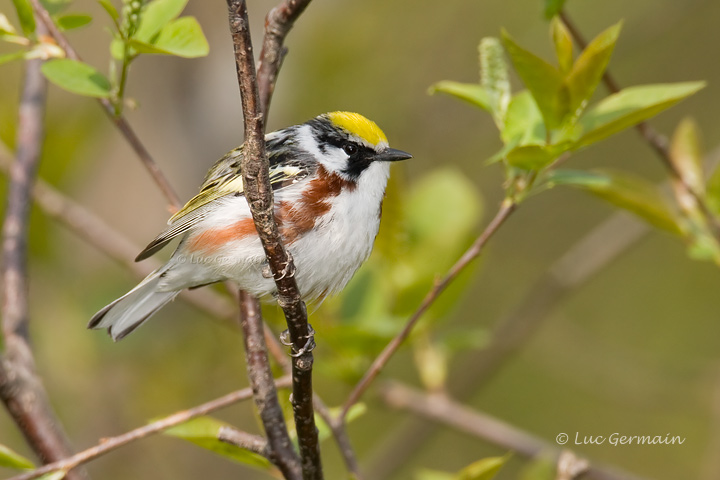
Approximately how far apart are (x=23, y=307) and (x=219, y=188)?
837 millimetres

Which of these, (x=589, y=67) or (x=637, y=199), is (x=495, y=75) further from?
(x=637, y=199)

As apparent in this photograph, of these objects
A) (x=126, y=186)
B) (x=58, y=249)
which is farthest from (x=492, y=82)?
(x=126, y=186)

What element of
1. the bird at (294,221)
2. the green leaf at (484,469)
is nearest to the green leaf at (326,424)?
the green leaf at (484,469)

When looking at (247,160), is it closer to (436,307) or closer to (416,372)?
(436,307)

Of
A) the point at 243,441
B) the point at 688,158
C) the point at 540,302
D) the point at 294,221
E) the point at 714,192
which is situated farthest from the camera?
the point at 540,302

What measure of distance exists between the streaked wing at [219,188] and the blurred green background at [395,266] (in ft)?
1.66

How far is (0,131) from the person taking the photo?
4.18m

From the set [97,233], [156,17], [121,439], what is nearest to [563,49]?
[156,17]

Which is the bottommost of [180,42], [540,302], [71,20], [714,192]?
[540,302]

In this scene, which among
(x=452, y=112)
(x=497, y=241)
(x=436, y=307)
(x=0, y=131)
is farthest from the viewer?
(x=497, y=241)

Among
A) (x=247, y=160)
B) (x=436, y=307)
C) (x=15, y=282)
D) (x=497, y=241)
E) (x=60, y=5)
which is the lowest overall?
(x=497, y=241)

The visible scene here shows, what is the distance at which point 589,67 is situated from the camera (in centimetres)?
214

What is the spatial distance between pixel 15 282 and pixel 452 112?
3463mm

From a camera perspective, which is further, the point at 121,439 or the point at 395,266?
the point at 395,266
